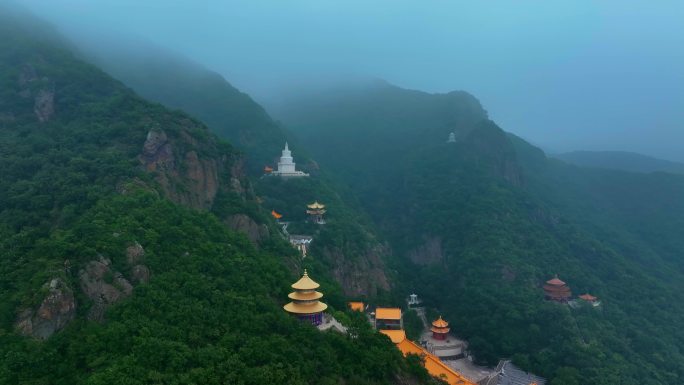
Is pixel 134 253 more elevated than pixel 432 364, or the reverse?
pixel 134 253

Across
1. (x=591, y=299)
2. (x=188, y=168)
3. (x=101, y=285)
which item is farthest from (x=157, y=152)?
(x=591, y=299)

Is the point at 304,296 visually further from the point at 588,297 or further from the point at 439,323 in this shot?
the point at 588,297

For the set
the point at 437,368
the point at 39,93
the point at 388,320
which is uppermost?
the point at 39,93

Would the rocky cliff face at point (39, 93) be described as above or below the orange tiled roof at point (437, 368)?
above

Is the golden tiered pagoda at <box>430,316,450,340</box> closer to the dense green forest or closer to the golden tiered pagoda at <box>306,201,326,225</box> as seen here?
the dense green forest

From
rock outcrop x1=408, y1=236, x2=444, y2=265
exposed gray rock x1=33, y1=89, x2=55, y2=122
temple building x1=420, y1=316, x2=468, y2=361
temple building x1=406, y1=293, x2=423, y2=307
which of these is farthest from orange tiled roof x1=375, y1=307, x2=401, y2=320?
exposed gray rock x1=33, y1=89, x2=55, y2=122

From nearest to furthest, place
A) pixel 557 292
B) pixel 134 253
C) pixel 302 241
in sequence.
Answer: pixel 134 253 < pixel 302 241 < pixel 557 292

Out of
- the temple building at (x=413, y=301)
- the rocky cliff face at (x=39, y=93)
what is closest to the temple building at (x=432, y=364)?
the temple building at (x=413, y=301)

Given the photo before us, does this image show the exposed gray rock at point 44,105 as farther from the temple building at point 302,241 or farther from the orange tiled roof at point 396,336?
the orange tiled roof at point 396,336
